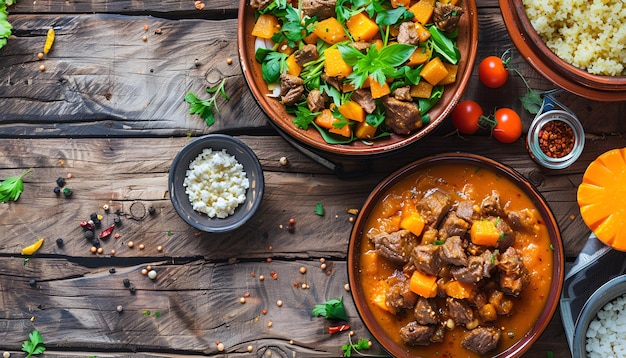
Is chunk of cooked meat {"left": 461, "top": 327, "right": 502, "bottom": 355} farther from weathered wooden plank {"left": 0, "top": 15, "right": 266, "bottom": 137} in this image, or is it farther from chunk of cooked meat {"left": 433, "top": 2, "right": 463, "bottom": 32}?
weathered wooden plank {"left": 0, "top": 15, "right": 266, "bottom": 137}

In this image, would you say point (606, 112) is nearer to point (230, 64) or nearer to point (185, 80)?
Result: point (230, 64)

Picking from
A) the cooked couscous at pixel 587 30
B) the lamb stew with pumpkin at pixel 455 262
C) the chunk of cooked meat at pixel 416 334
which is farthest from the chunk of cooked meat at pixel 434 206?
the cooked couscous at pixel 587 30

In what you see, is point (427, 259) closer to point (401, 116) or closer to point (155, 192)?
point (401, 116)

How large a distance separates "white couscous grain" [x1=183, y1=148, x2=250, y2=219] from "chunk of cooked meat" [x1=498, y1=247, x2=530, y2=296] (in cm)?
130

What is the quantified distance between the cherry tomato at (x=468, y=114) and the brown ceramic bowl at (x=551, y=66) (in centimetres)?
41

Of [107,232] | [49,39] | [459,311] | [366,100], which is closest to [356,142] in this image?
[366,100]

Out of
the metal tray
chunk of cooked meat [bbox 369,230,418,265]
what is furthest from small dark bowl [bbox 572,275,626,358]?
chunk of cooked meat [bbox 369,230,418,265]

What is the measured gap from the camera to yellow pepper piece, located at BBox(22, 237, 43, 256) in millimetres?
3615

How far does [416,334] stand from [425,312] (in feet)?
0.37

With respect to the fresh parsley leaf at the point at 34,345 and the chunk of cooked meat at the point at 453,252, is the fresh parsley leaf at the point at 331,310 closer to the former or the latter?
the chunk of cooked meat at the point at 453,252

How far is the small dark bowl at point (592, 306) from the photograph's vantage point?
306 cm

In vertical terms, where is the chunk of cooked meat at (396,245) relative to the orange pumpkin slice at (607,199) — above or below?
below

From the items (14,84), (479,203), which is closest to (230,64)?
(14,84)

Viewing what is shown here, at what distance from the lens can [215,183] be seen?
11.1 feet
